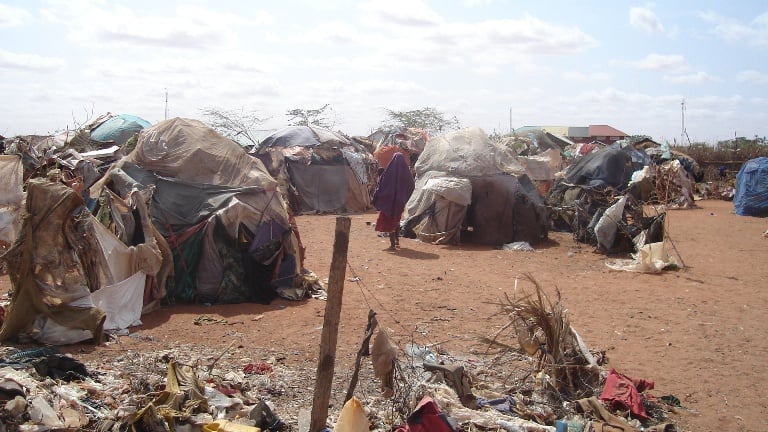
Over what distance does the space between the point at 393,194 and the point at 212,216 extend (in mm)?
4458

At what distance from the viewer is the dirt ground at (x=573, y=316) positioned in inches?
237

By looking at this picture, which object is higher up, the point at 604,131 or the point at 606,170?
the point at 604,131

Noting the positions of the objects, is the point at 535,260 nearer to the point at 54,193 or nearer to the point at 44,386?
the point at 54,193

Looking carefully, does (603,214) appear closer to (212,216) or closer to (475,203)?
(475,203)

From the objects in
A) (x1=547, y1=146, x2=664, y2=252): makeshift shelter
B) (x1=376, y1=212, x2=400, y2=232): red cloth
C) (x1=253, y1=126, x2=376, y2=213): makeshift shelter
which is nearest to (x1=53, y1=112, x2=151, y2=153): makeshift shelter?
(x1=253, y1=126, x2=376, y2=213): makeshift shelter

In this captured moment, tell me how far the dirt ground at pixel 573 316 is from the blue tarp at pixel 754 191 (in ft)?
22.3

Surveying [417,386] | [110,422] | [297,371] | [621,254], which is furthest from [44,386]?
[621,254]

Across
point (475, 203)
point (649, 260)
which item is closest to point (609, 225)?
point (649, 260)

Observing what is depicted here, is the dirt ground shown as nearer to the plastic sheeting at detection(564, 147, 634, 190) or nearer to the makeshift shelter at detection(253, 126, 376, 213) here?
the plastic sheeting at detection(564, 147, 634, 190)

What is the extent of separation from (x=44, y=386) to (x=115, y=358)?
1372 mm

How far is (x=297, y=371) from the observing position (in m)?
5.83

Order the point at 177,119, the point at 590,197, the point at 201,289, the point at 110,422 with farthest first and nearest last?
the point at 590,197, the point at 177,119, the point at 201,289, the point at 110,422

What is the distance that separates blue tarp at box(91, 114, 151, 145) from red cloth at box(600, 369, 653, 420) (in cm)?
1460

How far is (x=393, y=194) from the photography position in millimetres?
11883
